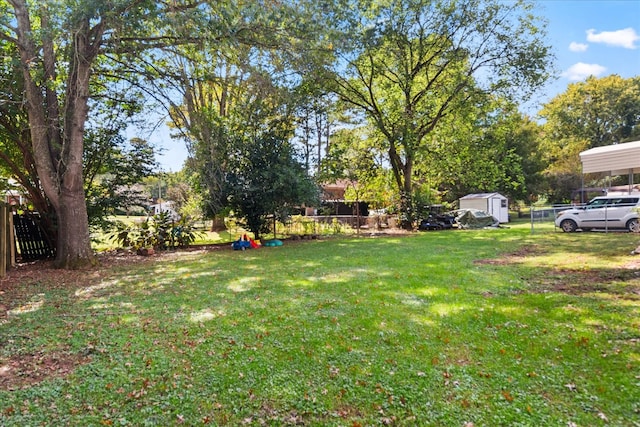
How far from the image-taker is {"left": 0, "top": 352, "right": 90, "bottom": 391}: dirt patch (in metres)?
3.09

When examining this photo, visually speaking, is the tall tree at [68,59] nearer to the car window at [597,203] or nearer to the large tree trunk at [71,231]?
the large tree trunk at [71,231]

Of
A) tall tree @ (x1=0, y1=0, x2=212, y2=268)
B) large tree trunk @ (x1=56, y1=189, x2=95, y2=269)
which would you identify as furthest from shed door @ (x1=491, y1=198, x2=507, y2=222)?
large tree trunk @ (x1=56, y1=189, x2=95, y2=269)

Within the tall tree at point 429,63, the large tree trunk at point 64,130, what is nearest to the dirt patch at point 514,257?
the tall tree at point 429,63

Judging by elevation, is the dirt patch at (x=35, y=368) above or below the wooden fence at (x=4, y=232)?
below

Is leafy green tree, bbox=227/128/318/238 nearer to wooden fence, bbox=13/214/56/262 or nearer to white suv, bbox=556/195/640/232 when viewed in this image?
wooden fence, bbox=13/214/56/262

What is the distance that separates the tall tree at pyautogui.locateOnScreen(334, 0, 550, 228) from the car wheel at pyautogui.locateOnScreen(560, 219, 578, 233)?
21.9 ft

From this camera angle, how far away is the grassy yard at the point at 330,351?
269 cm

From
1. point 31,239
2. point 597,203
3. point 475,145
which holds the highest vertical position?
point 475,145

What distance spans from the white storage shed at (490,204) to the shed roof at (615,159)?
9.72 meters

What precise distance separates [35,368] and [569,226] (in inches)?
706

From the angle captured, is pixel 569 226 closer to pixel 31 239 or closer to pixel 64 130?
pixel 64 130

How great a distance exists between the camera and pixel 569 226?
594 inches

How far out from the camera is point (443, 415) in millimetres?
2635

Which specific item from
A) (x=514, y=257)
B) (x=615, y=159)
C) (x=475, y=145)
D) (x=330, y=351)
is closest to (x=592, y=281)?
(x=514, y=257)
